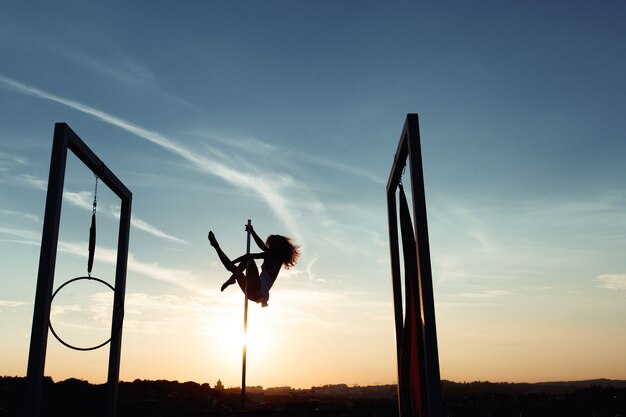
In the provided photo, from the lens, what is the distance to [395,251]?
215 inches

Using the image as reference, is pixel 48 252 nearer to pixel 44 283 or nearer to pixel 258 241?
pixel 44 283

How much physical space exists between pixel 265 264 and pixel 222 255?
681 mm

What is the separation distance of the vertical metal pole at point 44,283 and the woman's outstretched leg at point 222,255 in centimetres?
174

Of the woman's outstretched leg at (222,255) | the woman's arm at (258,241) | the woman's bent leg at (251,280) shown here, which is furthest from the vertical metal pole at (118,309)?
the woman's arm at (258,241)

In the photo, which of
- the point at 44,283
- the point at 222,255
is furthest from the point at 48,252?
the point at 222,255

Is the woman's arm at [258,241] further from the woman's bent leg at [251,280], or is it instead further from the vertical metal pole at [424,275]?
the vertical metal pole at [424,275]

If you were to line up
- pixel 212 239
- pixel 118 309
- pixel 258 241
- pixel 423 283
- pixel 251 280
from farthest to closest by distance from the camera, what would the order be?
pixel 258 241
pixel 251 280
pixel 118 309
pixel 212 239
pixel 423 283

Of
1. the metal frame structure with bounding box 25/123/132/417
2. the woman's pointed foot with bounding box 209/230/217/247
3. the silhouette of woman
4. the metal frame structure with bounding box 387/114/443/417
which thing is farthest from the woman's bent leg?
the metal frame structure with bounding box 387/114/443/417

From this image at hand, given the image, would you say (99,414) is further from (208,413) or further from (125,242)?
(208,413)

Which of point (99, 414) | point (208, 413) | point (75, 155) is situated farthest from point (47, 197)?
point (208, 413)

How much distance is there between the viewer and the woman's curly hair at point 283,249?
624 cm

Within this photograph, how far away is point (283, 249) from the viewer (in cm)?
625

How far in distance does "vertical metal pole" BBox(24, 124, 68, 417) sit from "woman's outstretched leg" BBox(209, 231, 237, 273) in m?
1.74

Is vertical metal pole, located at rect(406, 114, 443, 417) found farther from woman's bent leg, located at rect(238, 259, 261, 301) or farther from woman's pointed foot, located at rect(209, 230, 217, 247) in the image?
woman's bent leg, located at rect(238, 259, 261, 301)
